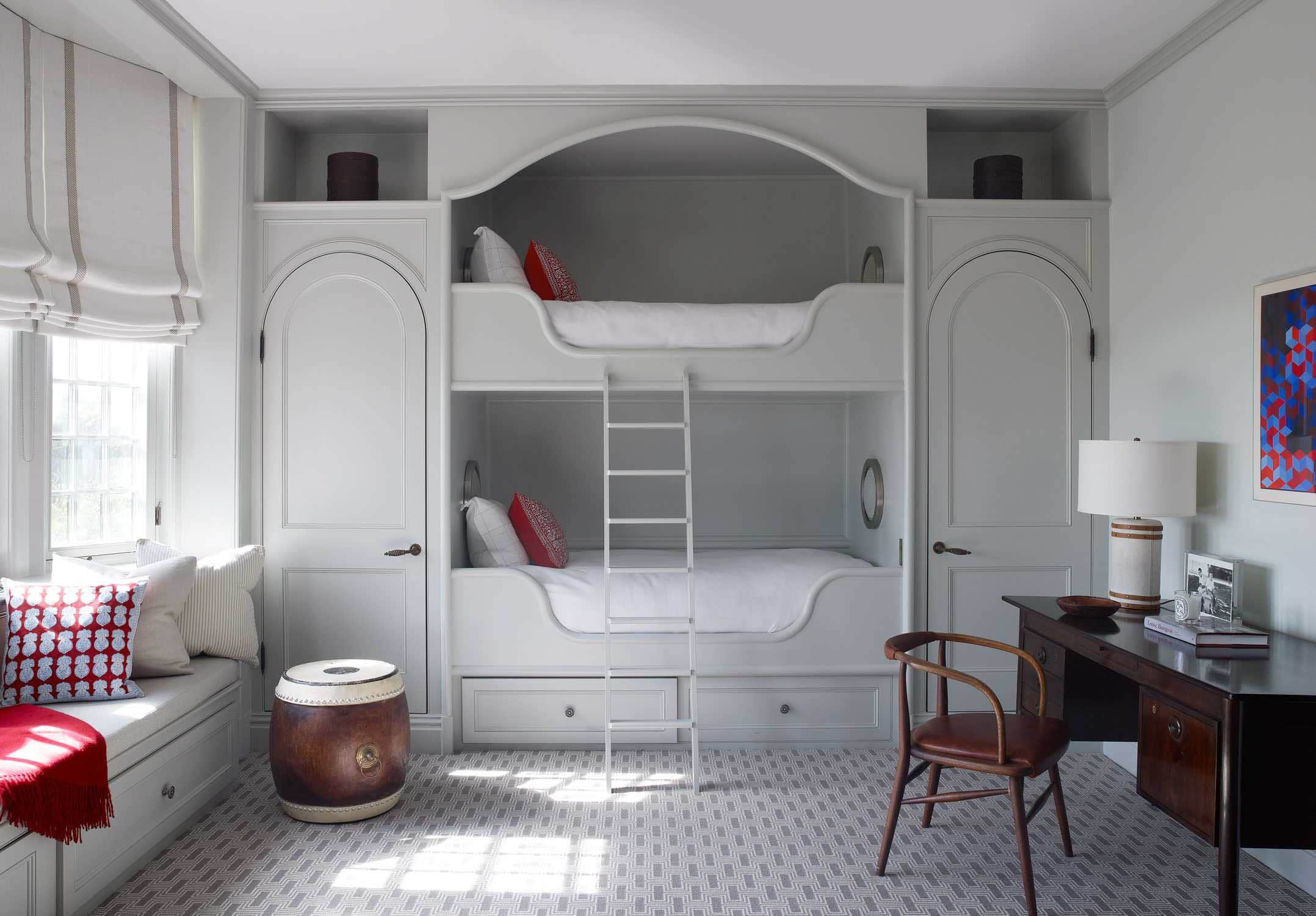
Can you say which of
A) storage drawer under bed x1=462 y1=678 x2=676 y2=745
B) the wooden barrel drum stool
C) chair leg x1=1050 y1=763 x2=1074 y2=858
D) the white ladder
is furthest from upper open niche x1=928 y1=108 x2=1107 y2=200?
the wooden barrel drum stool

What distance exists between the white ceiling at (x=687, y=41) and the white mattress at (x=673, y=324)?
985mm

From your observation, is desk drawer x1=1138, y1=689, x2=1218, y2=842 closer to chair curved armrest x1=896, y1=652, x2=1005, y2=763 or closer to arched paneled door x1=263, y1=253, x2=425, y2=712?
chair curved armrest x1=896, y1=652, x2=1005, y2=763

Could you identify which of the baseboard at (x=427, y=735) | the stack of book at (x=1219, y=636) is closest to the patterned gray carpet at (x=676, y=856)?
the baseboard at (x=427, y=735)

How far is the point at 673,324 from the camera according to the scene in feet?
12.8

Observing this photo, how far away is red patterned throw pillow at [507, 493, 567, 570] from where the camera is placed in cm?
413

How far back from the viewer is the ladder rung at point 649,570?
13.0 ft

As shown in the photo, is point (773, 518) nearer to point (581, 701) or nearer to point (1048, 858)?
point (581, 701)

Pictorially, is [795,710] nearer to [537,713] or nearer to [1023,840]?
[537,713]

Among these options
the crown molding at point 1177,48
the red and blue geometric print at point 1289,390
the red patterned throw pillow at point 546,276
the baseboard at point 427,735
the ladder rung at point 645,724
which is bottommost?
the baseboard at point 427,735

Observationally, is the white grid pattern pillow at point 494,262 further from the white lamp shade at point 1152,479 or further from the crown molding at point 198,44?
the white lamp shade at point 1152,479

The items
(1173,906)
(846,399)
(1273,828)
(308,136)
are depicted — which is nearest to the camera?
(1273,828)

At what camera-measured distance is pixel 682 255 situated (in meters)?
5.03

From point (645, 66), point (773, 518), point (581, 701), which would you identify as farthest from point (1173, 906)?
point (645, 66)

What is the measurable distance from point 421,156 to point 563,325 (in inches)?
53.1
